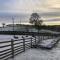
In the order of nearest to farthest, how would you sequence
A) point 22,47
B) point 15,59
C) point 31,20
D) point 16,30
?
point 15,59 < point 22,47 < point 16,30 < point 31,20

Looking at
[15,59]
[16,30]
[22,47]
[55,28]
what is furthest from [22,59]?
[16,30]

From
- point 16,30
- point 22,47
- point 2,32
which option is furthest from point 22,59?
point 2,32

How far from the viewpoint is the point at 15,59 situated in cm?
990

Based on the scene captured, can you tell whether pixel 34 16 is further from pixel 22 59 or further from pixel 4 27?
pixel 22 59

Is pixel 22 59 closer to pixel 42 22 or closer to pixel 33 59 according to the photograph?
pixel 33 59

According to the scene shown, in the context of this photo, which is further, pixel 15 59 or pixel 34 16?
pixel 34 16

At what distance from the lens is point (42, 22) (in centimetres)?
7456

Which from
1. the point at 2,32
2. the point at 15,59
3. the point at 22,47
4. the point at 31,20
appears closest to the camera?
the point at 15,59

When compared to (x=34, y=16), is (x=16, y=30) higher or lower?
lower

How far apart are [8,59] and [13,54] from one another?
830 mm

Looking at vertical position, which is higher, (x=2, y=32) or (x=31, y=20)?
(x=31, y=20)

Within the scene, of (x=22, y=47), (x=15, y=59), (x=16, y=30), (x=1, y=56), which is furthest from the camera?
(x=16, y=30)

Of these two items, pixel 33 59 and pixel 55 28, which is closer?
pixel 33 59

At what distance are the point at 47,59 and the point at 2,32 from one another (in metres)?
74.3
